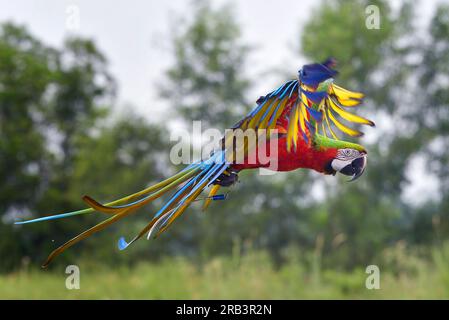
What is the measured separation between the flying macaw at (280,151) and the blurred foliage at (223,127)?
826cm

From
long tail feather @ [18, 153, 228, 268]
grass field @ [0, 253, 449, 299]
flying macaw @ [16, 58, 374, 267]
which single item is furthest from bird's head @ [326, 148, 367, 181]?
grass field @ [0, 253, 449, 299]

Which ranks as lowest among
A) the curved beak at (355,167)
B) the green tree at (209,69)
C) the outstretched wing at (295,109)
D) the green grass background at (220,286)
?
the green grass background at (220,286)

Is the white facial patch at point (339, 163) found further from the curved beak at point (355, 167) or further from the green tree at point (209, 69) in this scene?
the green tree at point (209, 69)

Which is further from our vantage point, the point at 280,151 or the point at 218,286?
the point at 218,286

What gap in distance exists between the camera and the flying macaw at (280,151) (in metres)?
1.88

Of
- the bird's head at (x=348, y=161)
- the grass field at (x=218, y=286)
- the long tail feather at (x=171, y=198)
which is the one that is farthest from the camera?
the grass field at (x=218, y=286)

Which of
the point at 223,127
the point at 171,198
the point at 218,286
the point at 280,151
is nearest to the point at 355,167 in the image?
the point at 280,151

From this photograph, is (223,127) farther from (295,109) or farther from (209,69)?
(295,109)

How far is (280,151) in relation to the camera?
2025mm

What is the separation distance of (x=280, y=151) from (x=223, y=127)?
8.92 meters

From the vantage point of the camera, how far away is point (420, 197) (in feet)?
41.9

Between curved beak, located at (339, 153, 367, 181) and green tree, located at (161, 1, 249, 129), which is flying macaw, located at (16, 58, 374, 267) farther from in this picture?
green tree, located at (161, 1, 249, 129)

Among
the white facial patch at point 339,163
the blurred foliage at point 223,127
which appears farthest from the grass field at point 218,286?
the white facial patch at point 339,163

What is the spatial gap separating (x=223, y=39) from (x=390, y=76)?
4.16 metres
